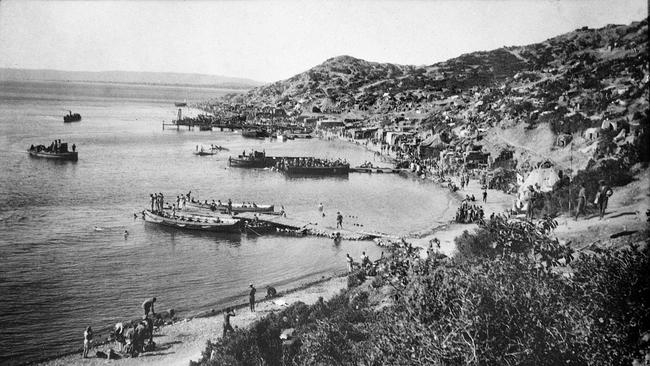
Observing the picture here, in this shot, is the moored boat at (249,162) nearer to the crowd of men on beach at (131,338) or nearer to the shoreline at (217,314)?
the shoreline at (217,314)

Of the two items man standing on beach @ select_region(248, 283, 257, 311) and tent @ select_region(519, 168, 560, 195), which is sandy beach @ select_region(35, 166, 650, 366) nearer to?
man standing on beach @ select_region(248, 283, 257, 311)

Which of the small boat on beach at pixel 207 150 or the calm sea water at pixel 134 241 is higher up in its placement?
the small boat on beach at pixel 207 150

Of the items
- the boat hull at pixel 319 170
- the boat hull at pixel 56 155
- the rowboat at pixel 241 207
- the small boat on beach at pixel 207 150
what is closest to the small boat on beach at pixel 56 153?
the boat hull at pixel 56 155

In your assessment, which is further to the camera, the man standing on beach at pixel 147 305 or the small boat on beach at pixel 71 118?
the small boat on beach at pixel 71 118

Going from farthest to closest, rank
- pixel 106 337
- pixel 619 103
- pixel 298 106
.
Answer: pixel 298 106 < pixel 619 103 < pixel 106 337

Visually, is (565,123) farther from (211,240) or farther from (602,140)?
(211,240)

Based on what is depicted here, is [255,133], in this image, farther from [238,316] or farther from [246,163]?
[238,316]

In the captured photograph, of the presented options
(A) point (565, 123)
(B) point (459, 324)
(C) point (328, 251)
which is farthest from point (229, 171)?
(B) point (459, 324)

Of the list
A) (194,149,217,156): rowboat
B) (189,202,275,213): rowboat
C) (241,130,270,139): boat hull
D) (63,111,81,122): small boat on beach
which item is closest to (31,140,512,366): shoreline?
(189,202,275,213): rowboat
